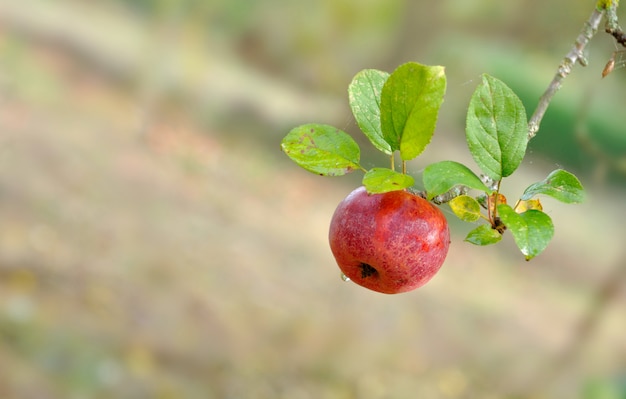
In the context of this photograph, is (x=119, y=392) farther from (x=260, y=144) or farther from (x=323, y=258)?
(x=260, y=144)

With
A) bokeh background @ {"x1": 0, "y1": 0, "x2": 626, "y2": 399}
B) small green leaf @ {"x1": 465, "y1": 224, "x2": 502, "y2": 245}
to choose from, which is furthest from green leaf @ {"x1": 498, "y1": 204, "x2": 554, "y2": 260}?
bokeh background @ {"x1": 0, "y1": 0, "x2": 626, "y2": 399}

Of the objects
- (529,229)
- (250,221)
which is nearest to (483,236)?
(529,229)

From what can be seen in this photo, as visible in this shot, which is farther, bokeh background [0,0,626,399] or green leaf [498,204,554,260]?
bokeh background [0,0,626,399]

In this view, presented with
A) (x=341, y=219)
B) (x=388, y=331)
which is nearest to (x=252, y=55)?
(x=388, y=331)

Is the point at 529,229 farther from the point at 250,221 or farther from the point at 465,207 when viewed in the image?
the point at 250,221

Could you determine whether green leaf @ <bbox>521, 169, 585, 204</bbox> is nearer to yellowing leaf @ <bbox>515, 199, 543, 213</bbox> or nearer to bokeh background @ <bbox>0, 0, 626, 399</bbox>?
yellowing leaf @ <bbox>515, 199, 543, 213</bbox>

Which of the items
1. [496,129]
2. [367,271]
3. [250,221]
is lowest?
[250,221]
